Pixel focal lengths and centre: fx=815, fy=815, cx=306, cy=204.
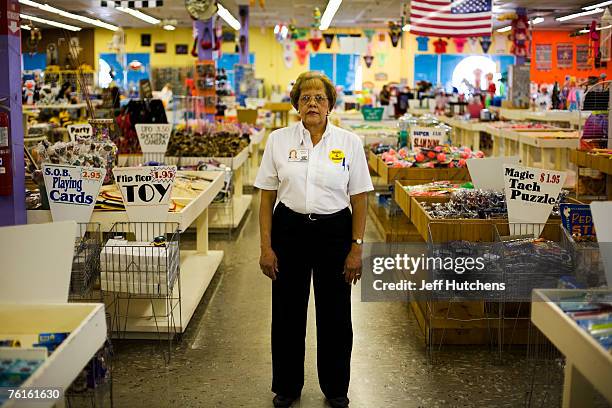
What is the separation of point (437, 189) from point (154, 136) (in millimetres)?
3490

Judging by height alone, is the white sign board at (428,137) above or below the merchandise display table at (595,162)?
above

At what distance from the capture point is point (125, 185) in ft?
17.4

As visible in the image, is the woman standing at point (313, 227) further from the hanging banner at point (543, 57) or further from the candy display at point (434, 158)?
the hanging banner at point (543, 57)

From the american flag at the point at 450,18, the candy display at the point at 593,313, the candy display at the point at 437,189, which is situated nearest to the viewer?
the candy display at the point at 593,313

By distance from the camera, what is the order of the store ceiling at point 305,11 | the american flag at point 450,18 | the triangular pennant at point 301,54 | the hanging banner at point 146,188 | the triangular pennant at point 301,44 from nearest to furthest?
1. the hanging banner at point 146,188
2. the american flag at point 450,18
3. the store ceiling at point 305,11
4. the triangular pennant at point 301,44
5. the triangular pennant at point 301,54

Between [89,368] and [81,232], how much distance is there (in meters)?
1.95

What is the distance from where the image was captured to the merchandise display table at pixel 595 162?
8133mm

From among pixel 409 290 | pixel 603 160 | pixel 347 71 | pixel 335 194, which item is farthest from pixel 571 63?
pixel 335 194

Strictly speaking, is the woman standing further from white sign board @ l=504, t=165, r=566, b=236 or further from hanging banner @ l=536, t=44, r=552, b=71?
hanging banner @ l=536, t=44, r=552, b=71

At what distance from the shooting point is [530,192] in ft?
16.8

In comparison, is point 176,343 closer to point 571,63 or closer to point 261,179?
point 261,179

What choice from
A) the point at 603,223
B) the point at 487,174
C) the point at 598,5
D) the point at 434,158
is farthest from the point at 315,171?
the point at 598,5

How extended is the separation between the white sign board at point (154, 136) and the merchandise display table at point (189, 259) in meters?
1.16

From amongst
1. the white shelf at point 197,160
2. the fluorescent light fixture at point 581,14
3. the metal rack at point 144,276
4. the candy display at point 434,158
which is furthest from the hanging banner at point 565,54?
the metal rack at point 144,276
